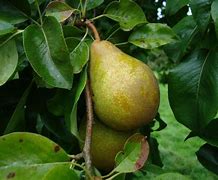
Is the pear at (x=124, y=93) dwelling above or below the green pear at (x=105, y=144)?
above

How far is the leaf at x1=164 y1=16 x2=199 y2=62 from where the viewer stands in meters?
1.22

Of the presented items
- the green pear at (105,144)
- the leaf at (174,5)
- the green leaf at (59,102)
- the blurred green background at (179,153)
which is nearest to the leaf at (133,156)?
the green pear at (105,144)

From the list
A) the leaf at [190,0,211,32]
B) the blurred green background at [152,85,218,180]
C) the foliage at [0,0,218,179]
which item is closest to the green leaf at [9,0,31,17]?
the foliage at [0,0,218,179]

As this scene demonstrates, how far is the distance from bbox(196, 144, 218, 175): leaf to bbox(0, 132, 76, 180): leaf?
665 mm

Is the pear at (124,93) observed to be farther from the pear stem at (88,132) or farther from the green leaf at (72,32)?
the green leaf at (72,32)

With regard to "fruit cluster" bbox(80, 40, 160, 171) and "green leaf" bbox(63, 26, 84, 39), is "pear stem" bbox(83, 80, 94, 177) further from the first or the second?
"green leaf" bbox(63, 26, 84, 39)

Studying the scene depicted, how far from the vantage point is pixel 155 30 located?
1105 mm

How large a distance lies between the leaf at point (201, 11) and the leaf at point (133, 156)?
13.6 inches

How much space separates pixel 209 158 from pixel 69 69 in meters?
0.64

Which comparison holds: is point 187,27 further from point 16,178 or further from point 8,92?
point 16,178

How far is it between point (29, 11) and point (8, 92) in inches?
10.2

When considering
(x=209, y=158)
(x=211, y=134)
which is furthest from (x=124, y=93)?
(x=209, y=158)

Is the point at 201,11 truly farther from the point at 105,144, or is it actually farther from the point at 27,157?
the point at 27,157

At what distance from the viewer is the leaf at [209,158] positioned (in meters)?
1.43
